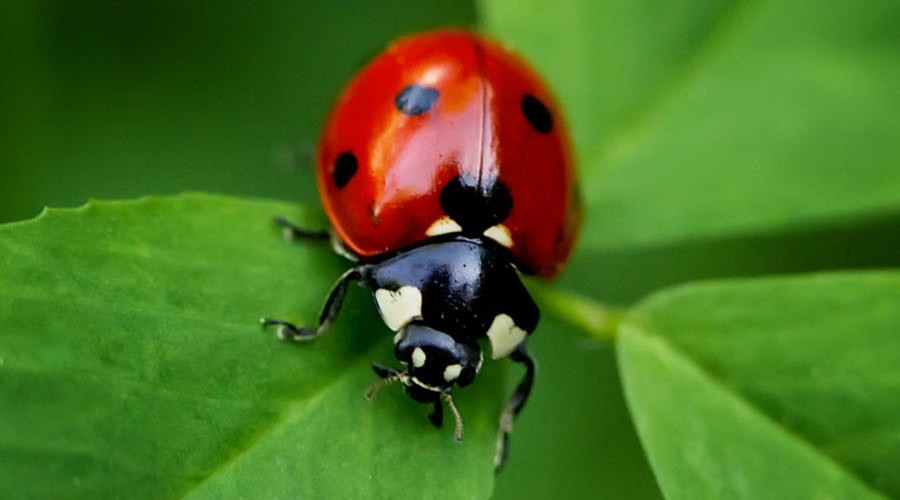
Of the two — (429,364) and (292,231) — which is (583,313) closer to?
(429,364)

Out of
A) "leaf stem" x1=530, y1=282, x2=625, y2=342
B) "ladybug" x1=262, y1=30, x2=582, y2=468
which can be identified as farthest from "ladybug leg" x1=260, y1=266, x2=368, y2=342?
"leaf stem" x1=530, y1=282, x2=625, y2=342

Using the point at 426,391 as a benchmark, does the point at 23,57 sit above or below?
below

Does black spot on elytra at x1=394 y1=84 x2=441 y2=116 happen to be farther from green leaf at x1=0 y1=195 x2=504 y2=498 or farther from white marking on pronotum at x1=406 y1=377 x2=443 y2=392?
white marking on pronotum at x1=406 y1=377 x2=443 y2=392

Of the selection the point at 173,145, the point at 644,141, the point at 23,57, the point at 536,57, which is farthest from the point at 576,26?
the point at 23,57

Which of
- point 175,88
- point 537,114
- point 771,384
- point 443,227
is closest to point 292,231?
point 443,227

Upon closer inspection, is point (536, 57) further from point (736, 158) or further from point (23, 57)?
point (23, 57)
